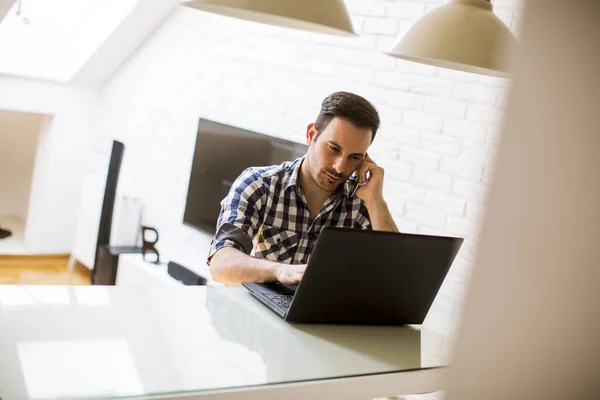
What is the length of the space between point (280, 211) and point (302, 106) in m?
1.37

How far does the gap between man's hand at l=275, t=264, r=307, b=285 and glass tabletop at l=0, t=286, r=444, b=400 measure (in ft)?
0.30

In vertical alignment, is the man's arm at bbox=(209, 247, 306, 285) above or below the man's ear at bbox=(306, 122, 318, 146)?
below

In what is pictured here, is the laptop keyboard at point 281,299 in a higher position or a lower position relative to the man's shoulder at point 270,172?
lower

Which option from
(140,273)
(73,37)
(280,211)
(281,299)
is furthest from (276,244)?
(73,37)

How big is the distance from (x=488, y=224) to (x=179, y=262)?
3822 mm

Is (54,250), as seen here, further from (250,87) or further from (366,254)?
(366,254)

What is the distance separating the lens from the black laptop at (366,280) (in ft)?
4.13

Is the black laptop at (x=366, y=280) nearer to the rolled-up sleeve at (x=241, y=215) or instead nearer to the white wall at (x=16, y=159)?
the rolled-up sleeve at (x=241, y=215)

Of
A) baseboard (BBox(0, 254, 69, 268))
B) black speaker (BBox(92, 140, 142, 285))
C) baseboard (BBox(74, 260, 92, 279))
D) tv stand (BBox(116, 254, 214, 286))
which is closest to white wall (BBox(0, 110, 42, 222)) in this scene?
baseboard (BBox(0, 254, 69, 268))

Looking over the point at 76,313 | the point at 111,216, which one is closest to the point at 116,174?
the point at 111,216

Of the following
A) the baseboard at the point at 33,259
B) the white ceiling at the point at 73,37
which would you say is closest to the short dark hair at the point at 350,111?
the white ceiling at the point at 73,37

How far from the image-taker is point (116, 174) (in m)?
4.09

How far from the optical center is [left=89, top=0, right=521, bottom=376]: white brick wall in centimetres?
252

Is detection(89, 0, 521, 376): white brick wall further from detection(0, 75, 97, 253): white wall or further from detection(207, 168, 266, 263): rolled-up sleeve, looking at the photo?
detection(207, 168, 266, 263): rolled-up sleeve
